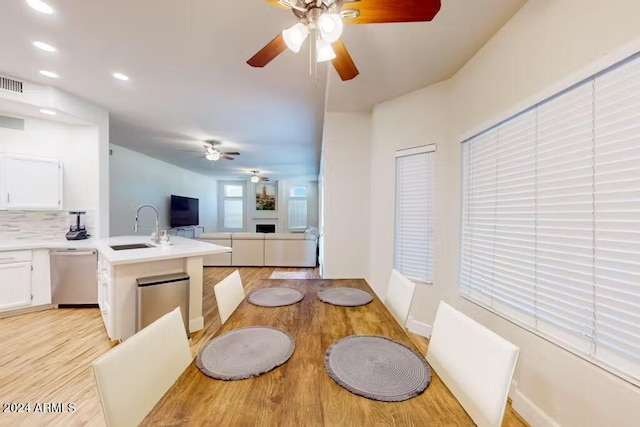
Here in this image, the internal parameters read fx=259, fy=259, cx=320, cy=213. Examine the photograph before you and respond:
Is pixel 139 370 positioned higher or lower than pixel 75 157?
lower

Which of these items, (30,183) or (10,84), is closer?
(10,84)

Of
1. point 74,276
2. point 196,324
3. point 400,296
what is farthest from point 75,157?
point 400,296

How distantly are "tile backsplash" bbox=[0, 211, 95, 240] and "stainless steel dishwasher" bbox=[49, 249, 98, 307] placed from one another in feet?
1.63

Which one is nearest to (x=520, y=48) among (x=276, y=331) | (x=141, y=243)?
(x=276, y=331)

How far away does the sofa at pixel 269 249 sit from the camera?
6.06m

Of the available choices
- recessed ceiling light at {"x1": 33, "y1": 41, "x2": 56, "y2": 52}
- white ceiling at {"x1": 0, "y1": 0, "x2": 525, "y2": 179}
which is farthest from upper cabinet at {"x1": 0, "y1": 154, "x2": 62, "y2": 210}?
recessed ceiling light at {"x1": 33, "y1": 41, "x2": 56, "y2": 52}

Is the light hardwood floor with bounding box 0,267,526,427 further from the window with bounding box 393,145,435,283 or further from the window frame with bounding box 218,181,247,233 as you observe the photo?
the window frame with bounding box 218,181,247,233

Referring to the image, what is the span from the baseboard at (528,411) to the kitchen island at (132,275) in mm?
2775

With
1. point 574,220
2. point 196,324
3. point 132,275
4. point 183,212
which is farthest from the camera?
point 183,212

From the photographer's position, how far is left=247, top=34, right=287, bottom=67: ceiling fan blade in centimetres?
155

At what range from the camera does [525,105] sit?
1.67 m

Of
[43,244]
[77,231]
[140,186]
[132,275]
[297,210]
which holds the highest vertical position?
[140,186]

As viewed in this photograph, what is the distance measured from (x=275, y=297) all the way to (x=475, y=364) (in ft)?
3.69

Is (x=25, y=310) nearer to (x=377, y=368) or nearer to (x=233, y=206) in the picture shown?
(x=377, y=368)
